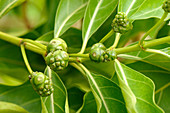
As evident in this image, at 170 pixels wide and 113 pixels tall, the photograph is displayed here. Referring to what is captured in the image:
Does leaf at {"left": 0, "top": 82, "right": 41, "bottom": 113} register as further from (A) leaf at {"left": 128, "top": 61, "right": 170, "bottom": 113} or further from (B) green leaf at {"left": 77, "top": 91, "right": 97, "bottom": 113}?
(A) leaf at {"left": 128, "top": 61, "right": 170, "bottom": 113}

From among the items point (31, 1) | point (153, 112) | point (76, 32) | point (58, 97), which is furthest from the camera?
point (31, 1)

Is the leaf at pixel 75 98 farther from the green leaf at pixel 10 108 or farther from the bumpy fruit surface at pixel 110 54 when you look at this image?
the bumpy fruit surface at pixel 110 54

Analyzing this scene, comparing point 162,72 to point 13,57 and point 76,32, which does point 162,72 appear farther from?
point 13,57

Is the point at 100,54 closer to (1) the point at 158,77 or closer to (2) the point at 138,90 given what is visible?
(2) the point at 138,90

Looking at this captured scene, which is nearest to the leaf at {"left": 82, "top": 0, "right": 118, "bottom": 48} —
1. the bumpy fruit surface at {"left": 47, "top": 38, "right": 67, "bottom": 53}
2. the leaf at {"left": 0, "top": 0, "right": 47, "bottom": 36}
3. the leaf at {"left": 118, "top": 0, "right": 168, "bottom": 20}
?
the leaf at {"left": 118, "top": 0, "right": 168, "bottom": 20}

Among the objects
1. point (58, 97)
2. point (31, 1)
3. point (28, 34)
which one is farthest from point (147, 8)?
point (31, 1)

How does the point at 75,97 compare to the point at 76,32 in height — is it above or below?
below

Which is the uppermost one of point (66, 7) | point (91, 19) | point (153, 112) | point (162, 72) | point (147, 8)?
point (66, 7)

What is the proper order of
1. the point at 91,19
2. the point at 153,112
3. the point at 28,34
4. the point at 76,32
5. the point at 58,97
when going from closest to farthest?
1. the point at 153,112
2. the point at 58,97
3. the point at 91,19
4. the point at 76,32
5. the point at 28,34
